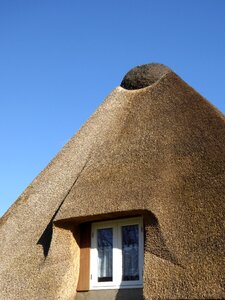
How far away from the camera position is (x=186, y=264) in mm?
8383

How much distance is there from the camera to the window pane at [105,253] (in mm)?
10250

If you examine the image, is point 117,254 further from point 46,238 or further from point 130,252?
point 46,238

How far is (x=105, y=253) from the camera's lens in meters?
10.5

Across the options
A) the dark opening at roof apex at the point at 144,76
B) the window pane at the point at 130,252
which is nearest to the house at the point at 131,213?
the window pane at the point at 130,252

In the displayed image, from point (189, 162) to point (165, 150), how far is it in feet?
2.71

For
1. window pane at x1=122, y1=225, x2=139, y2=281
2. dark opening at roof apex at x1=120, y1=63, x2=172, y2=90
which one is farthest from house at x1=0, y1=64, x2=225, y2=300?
dark opening at roof apex at x1=120, y1=63, x2=172, y2=90

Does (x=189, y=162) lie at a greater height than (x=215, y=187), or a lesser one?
greater

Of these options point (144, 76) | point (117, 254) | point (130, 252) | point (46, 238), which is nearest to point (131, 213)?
point (130, 252)

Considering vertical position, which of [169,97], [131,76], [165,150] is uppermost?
[131,76]

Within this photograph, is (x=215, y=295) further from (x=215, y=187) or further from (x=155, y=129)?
(x=155, y=129)

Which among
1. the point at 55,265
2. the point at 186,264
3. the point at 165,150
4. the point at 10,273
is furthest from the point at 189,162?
the point at 10,273

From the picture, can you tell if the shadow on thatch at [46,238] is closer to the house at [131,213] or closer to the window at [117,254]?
the house at [131,213]

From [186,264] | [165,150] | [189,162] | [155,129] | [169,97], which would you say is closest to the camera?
[186,264]

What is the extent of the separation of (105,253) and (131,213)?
149cm
